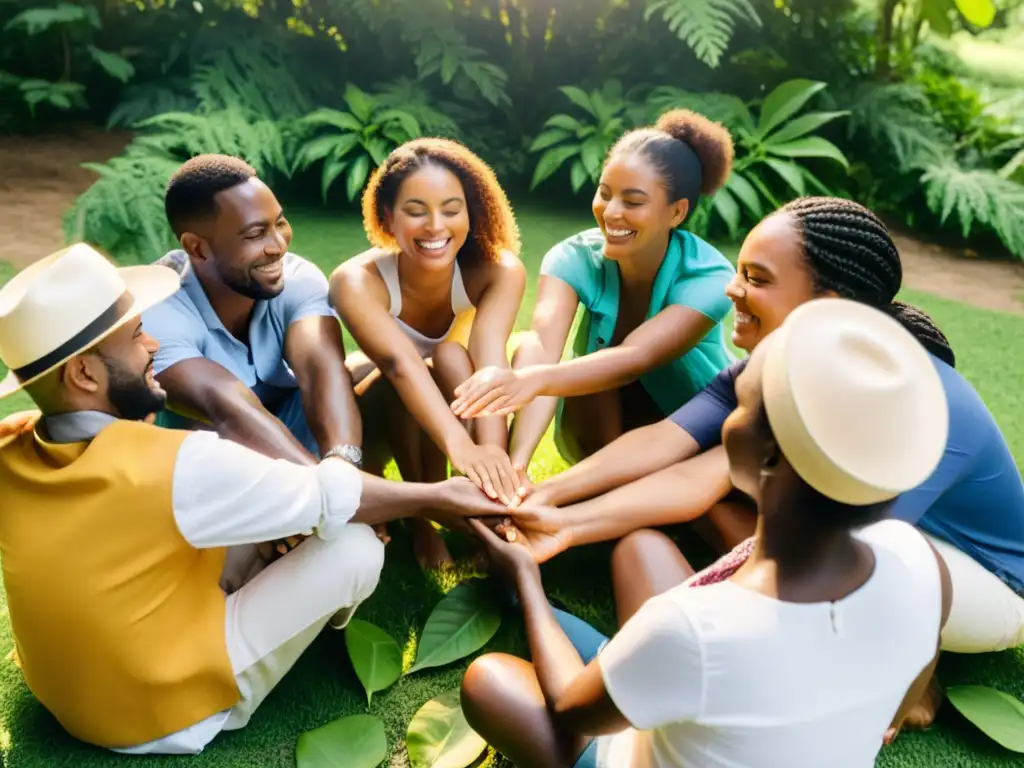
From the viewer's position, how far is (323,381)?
2828 mm

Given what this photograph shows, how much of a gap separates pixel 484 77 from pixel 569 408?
13.6 ft

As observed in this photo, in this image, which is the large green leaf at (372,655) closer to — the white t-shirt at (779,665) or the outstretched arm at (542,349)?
the outstretched arm at (542,349)

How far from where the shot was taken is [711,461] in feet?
8.70

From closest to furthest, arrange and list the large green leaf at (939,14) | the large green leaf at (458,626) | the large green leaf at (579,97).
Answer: the large green leaf at (458,626) < the large green leaf at (579,97) < the large green leaf at (939,14)

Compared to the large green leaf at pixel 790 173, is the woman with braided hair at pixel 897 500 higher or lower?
higher

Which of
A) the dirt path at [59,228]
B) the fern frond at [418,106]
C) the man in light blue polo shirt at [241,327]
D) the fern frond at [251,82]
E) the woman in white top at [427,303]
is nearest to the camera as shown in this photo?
the man in light blue polo shirt at [241,327]

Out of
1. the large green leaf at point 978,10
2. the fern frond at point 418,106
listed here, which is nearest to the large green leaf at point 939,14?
the large green leaf at point 978,10

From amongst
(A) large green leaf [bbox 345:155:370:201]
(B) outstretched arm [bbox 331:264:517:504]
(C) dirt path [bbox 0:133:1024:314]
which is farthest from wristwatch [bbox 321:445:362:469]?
(A) large green leaf [bbox 345:155:370:201]

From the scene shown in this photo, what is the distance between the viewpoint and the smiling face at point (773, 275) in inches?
91.6

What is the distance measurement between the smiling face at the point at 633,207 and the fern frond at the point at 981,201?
148 inches

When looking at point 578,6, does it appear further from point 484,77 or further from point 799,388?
point 799,388

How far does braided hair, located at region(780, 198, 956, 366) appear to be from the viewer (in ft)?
→ 7.45

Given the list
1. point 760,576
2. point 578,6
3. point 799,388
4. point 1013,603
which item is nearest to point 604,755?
point 760,576

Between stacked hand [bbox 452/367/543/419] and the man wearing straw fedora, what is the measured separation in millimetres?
586
